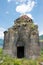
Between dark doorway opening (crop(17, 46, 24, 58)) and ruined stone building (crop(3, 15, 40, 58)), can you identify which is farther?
dark doorway opening (crop(17, 46, 24, 58))

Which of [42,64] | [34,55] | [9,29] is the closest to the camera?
[42,64]

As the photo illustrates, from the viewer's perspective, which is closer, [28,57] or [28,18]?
[28,57]

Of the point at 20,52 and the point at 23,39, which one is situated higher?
the point at 23,39

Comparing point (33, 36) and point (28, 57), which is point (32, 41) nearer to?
point (33, 36)

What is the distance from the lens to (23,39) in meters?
22.4

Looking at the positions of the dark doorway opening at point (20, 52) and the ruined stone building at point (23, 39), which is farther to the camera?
the dark doorway opening at point (20, 52)

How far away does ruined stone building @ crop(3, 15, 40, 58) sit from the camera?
21984mm

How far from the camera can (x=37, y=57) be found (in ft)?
71.8

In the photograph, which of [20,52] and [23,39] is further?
[20,52]

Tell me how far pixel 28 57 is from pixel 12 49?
7.39ft

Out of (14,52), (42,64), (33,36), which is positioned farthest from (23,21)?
(42,64)

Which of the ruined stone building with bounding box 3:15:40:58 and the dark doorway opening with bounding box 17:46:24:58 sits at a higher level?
the ruined stone building with bounding box 3:15:40:58

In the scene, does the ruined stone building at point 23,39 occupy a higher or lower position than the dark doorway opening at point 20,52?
higher

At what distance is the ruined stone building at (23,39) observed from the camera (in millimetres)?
21984
